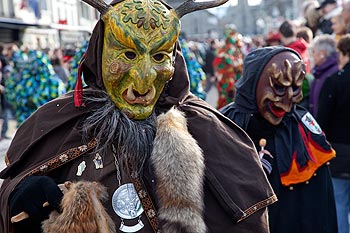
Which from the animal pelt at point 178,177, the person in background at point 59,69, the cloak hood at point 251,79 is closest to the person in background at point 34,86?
the person in background at point 59,69

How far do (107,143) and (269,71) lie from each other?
59.7 inches

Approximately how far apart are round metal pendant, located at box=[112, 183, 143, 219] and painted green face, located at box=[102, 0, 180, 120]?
0.28 meters

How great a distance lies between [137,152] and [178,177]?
20 cm

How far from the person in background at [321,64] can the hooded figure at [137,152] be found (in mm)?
3268

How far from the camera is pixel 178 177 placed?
2262mm

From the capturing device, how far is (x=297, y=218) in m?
3.67

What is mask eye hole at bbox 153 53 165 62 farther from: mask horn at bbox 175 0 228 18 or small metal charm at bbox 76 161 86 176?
small metal charm at bbox 76 161 86 176

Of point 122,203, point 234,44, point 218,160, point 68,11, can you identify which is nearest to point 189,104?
point 218,160

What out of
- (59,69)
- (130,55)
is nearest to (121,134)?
(130,55)

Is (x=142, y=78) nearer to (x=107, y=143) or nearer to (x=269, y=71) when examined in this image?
(x=107, y=143)

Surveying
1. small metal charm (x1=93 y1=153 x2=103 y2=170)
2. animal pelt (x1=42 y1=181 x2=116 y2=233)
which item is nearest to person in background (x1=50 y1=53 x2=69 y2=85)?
small metal charm (x1=93 y1=153 x2=103 y2=170)

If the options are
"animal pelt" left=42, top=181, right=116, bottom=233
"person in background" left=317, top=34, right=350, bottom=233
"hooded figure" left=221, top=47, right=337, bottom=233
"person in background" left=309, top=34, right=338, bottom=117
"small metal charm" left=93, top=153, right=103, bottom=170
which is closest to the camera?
"animal pelt" left=42, top=181, right=116, bottom=233

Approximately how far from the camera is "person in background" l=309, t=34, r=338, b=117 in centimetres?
562

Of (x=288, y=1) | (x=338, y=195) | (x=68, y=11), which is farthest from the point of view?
(x=288, y=1)
